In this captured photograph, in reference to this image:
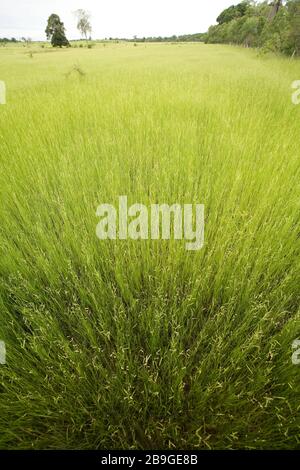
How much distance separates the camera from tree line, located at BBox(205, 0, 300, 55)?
1010cm

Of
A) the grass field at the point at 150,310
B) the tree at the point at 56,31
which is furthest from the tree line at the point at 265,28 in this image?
the tree at the point at 56,31

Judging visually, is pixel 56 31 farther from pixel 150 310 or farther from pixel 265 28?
pixel 150 310

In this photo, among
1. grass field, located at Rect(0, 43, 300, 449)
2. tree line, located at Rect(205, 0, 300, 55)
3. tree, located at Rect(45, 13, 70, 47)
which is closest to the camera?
grass field, located at Rect(0, 43, 300, 449)

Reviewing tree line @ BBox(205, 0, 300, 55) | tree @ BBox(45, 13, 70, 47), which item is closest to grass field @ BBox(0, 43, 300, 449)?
tree line @ BBox(205, 0, 300, 55)

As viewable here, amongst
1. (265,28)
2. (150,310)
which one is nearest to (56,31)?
(265,28)

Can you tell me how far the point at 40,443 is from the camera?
90 cm

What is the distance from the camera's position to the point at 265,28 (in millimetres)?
14078

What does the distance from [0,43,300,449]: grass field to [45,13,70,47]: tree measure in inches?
1415

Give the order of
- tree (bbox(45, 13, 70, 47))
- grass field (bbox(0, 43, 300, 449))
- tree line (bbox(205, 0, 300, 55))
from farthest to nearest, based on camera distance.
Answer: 1. tree (bbox(45, 13, 70, 47))
2. tree line (bbox(205, 0, 300, 55))
3. grass field (bbox(0, 43, 300, 449))

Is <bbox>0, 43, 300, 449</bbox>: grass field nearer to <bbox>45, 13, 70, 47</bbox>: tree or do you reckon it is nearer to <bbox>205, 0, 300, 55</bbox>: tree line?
<bbox>205, 0, 300, 55</bbox>: tree line

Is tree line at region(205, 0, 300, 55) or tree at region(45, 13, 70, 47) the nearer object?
tree line at region(205, 0, 300, 55)

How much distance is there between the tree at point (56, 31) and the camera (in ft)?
98.2
